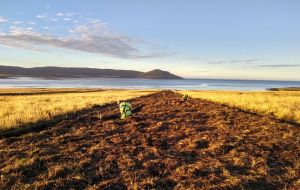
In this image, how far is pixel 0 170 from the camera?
8.26m

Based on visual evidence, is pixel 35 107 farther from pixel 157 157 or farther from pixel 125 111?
pixel 157 157

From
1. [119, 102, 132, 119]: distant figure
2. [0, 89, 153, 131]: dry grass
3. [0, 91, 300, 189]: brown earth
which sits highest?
[119, 102, 132, 119]: distant figure

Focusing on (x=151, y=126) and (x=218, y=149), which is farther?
(x=151, y=126)

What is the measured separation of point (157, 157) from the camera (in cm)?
937

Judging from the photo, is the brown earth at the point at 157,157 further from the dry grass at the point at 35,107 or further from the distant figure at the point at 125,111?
the dry grass at the point at 35,107

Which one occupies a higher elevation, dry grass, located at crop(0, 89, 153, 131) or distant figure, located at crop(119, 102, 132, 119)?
distant figure, located at crop(119, 102, 132, 119)

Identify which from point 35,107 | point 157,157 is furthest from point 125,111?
point 35,107

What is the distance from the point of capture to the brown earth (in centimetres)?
725

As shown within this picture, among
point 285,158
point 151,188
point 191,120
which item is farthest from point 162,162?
point 191,120

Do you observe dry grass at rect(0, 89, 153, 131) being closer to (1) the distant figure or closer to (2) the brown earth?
(2) the brown earth

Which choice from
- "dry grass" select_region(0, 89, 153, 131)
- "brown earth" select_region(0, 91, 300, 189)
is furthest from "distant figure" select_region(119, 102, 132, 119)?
"dry grass" select_region(0, 89, 153, 131)

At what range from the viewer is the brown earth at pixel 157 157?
7.25m

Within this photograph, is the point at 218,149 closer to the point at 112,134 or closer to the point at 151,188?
the point at 151,188

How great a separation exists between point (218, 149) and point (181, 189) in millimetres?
3642
